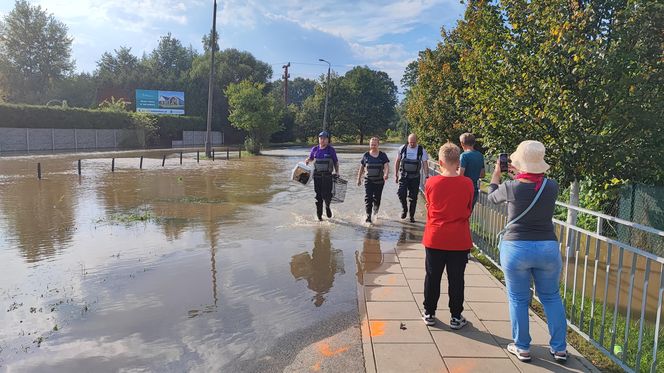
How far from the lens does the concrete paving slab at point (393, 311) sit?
14.3 ft

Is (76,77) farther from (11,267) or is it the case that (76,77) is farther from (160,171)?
(11,267)

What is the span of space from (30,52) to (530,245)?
74276 millimetres

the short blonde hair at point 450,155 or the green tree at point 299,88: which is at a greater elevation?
the green tree at point 299,88

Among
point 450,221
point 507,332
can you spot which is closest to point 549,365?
point 507,332

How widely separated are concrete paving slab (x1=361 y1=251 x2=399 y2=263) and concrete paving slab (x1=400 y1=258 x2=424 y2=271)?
0.36 ft

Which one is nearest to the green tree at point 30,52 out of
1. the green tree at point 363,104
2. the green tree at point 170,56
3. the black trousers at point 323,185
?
the green tree at point 170,56

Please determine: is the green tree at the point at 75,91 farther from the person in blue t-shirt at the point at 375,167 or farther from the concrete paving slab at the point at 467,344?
the concrete paving slab at the point at 467,344

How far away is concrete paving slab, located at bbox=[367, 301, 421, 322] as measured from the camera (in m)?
4.37

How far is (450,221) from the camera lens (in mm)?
3902

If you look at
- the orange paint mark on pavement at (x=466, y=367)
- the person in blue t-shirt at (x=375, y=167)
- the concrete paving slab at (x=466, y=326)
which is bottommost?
the orange paint mark on pavement at (x=466, y=367)

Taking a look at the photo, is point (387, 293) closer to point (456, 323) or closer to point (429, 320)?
point (429, 320)

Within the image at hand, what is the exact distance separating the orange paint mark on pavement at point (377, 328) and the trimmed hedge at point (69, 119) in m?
40.4

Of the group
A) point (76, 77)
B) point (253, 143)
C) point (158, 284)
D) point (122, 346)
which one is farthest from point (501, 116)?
point (76, 77)

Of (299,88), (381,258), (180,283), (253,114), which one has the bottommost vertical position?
(180,283)
